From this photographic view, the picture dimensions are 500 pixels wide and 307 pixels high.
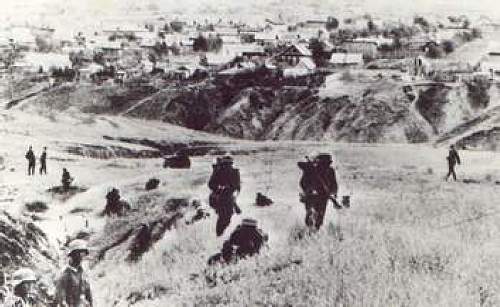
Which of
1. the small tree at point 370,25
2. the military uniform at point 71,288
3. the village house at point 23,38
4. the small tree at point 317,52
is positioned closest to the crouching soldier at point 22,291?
the military uniform at point 71,288

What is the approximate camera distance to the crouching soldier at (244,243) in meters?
9.85

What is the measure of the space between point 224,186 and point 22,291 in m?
3.66

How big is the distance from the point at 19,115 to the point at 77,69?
19220 millimetres

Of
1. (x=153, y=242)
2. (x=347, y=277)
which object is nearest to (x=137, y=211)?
(x=153, y=242)

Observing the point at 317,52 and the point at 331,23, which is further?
the point at 331,23

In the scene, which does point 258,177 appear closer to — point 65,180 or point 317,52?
point 65,180

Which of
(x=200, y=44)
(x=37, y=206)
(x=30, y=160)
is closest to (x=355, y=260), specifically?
(x=37, y=206)

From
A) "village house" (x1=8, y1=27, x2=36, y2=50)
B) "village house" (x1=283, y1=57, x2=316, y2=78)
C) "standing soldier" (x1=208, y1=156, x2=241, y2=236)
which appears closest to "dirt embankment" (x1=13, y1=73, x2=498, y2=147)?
"village house" (x1=283, y1=57, x2=316, y2=78)

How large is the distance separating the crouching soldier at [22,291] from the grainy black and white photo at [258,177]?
0.10ft

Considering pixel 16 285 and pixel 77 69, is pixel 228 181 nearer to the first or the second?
pixel 16 285

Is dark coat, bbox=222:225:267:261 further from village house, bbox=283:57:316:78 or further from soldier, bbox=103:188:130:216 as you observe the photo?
village house, bbox=283:57:316:78

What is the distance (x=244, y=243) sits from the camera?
388 inches

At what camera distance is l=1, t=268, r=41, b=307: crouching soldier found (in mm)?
8188

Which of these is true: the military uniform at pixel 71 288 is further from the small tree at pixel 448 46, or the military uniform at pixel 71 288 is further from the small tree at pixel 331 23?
the small tree at pixel 331 23
